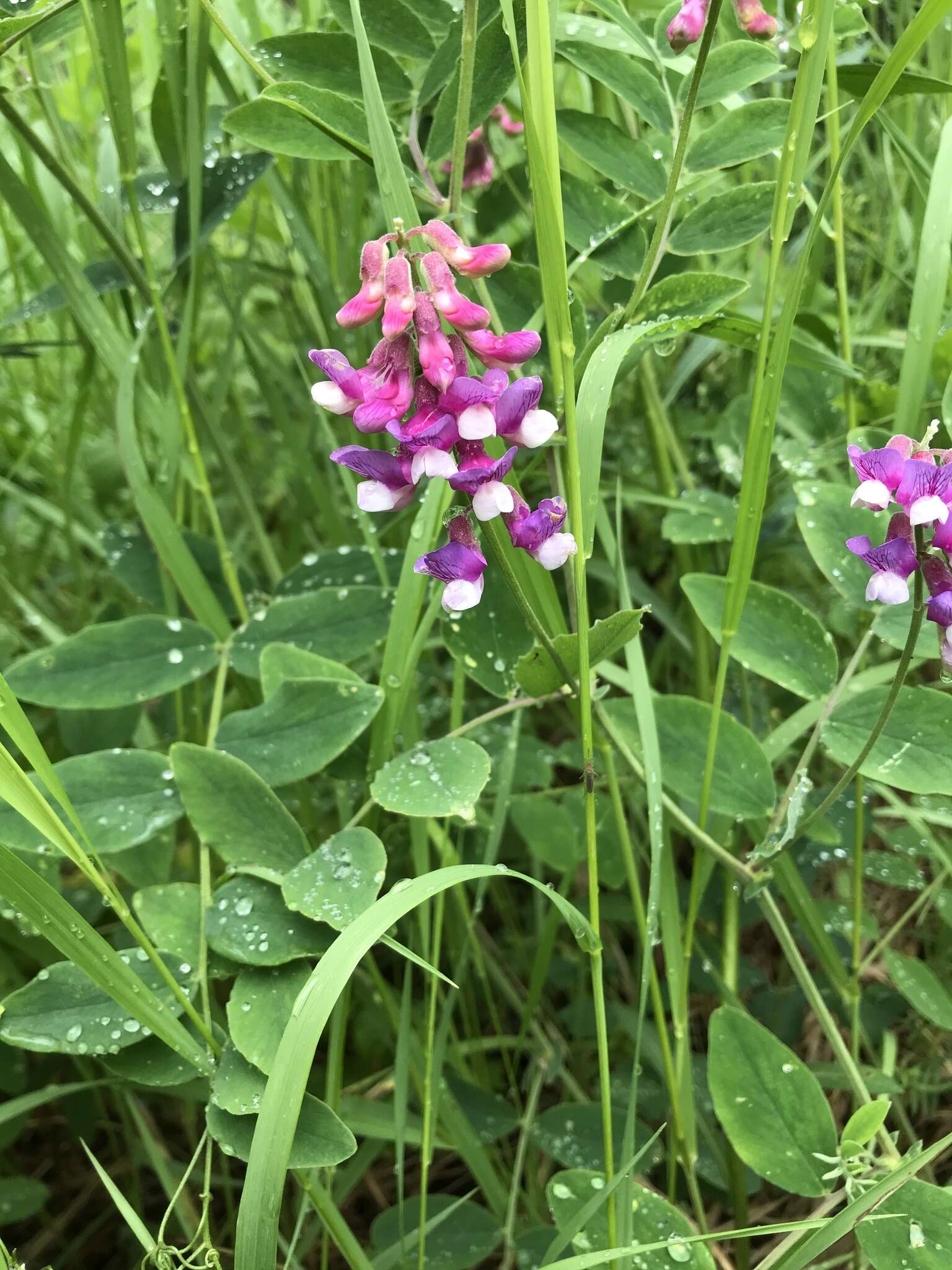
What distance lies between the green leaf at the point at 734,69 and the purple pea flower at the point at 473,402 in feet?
1.63

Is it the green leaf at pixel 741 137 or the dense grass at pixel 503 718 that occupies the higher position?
the green leaf at pixel 741 137

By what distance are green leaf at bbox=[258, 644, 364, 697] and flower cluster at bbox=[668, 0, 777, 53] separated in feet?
1.92

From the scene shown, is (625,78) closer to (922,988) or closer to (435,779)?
(435,779)

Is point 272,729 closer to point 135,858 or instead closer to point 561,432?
point 135,858

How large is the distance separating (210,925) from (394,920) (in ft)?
0.83

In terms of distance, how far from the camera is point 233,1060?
754 mm

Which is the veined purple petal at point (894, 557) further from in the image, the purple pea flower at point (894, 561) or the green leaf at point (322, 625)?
the green leaf at point (322, 625)

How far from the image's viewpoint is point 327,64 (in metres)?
0.90

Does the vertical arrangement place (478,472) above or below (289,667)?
above

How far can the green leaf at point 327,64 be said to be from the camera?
0.88m

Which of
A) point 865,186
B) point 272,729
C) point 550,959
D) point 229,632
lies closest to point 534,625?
point 272,729

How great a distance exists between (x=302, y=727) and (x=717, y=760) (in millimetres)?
389

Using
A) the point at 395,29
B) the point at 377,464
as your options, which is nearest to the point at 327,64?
the point at 395,29


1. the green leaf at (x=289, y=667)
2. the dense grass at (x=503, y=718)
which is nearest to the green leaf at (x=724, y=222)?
the dense grass at (x=503, y=718)
